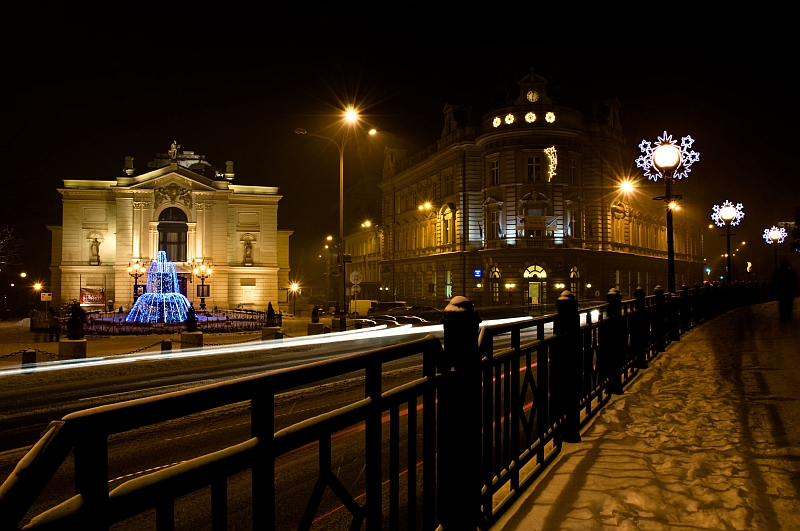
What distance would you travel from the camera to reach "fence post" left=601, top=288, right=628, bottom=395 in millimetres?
8062

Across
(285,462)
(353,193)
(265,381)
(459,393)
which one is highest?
(353,193)

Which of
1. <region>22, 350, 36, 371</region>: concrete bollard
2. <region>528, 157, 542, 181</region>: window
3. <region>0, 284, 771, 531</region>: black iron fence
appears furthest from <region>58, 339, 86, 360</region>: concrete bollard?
<region>528, 157, 542, 181</region>: window

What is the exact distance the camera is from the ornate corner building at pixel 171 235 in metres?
55.8

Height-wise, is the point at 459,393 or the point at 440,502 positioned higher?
the point at 459,393

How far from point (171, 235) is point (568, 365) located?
57342 mm

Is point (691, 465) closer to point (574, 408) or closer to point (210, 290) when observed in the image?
point (574, 408)

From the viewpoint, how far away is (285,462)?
21.2 ft

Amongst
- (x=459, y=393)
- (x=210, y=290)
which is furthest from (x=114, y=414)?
(x=210, y=290)

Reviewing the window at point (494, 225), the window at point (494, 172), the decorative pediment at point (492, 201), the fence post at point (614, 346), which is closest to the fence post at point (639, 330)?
the fence post at point (614, 346)

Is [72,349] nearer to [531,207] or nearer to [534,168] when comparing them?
[531,207]

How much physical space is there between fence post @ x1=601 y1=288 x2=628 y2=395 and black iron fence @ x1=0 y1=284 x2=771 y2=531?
124mm

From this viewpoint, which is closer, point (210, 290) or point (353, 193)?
point (210, 290)

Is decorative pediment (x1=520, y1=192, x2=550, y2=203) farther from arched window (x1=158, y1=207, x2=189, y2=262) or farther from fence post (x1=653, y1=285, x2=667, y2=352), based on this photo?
arched window (x1=158, y1=207, x2=189, y2=262)

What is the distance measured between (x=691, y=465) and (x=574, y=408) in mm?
1230
